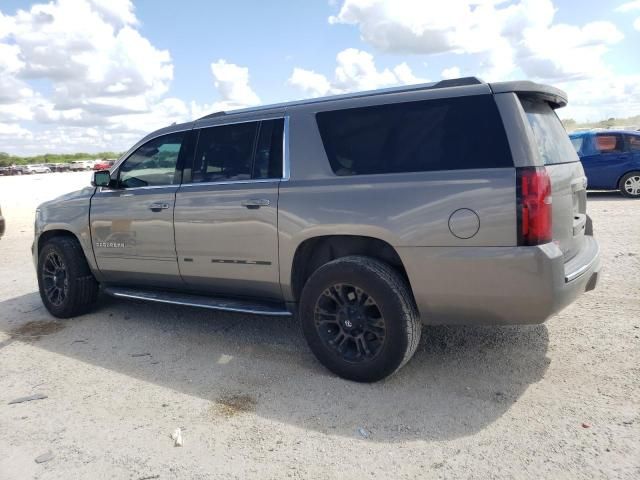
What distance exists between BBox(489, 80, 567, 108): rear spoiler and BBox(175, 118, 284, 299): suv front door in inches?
66.2

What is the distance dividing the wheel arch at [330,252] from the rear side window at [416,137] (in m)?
0.50

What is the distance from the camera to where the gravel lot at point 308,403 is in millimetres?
2889

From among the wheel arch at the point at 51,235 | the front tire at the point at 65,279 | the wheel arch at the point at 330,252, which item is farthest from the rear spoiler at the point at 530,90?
the wheel arch at the point at 51,235

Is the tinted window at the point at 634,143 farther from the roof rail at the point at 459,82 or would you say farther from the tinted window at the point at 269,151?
the tinted window at the point at 269,151

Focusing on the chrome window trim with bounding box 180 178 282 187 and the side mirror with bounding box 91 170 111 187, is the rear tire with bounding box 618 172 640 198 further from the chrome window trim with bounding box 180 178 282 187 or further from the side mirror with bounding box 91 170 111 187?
the side mirror with bounding box 91 170 111 187

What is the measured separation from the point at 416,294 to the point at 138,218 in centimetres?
279

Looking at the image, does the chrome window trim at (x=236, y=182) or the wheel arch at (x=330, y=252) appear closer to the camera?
the wheel arch at (x=330, y=252)

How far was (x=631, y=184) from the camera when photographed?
40.1 feet

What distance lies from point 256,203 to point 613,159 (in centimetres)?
1089

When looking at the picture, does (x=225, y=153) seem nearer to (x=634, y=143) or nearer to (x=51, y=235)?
(x=51, y=235)

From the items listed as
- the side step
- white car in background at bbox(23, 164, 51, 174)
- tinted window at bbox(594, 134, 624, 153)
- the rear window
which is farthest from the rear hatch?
white car in background at bbox(23, 164, 51, 174)

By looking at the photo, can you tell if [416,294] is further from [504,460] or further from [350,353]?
[504,460]

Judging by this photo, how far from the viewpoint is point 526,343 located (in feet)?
14.1

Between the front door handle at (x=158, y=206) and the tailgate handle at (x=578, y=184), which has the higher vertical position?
the tailgate handle at (x=578, y=184)
